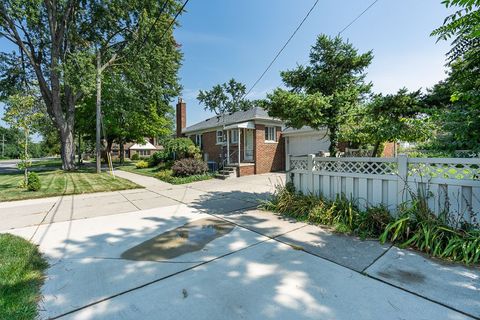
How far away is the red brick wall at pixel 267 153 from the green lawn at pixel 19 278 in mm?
Result: 11405

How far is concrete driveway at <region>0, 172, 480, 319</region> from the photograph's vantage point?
7.73 ft

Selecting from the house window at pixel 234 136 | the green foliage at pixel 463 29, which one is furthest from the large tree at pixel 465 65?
the house window at pixel 234 136

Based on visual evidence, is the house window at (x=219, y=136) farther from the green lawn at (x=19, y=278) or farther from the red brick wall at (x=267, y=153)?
the green lawn at (x=19, y=278)

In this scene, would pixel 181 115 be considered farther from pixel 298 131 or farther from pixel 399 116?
pixel 399 116

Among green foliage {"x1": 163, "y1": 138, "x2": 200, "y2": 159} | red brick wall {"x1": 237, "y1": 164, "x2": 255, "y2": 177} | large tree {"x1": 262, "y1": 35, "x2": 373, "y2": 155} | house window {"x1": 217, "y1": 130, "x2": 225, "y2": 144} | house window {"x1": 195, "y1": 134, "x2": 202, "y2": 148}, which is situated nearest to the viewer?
large tree {"x1": 262, "y1": 35, "x2": 373, "y2": 155}

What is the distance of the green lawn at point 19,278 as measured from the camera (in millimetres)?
2346

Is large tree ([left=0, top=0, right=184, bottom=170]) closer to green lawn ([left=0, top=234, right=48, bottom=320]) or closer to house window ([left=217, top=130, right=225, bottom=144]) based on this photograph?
house window ([left=217, top=130, right=225, bottom=144])

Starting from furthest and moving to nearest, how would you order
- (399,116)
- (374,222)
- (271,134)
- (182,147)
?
(182,147)
(271,134)
(399,116)
(374,222)

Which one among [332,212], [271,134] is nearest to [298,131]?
[271,134]

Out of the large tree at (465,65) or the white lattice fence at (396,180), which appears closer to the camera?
the large tree at (465,65)

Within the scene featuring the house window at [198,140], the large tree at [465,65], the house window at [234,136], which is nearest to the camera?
the large tree at [465,65]

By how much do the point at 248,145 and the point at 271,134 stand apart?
1.66 meters

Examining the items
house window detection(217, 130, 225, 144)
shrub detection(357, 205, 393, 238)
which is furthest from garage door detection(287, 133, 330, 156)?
shrub detection(357, 205, 393, 238)

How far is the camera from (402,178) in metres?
4.50
